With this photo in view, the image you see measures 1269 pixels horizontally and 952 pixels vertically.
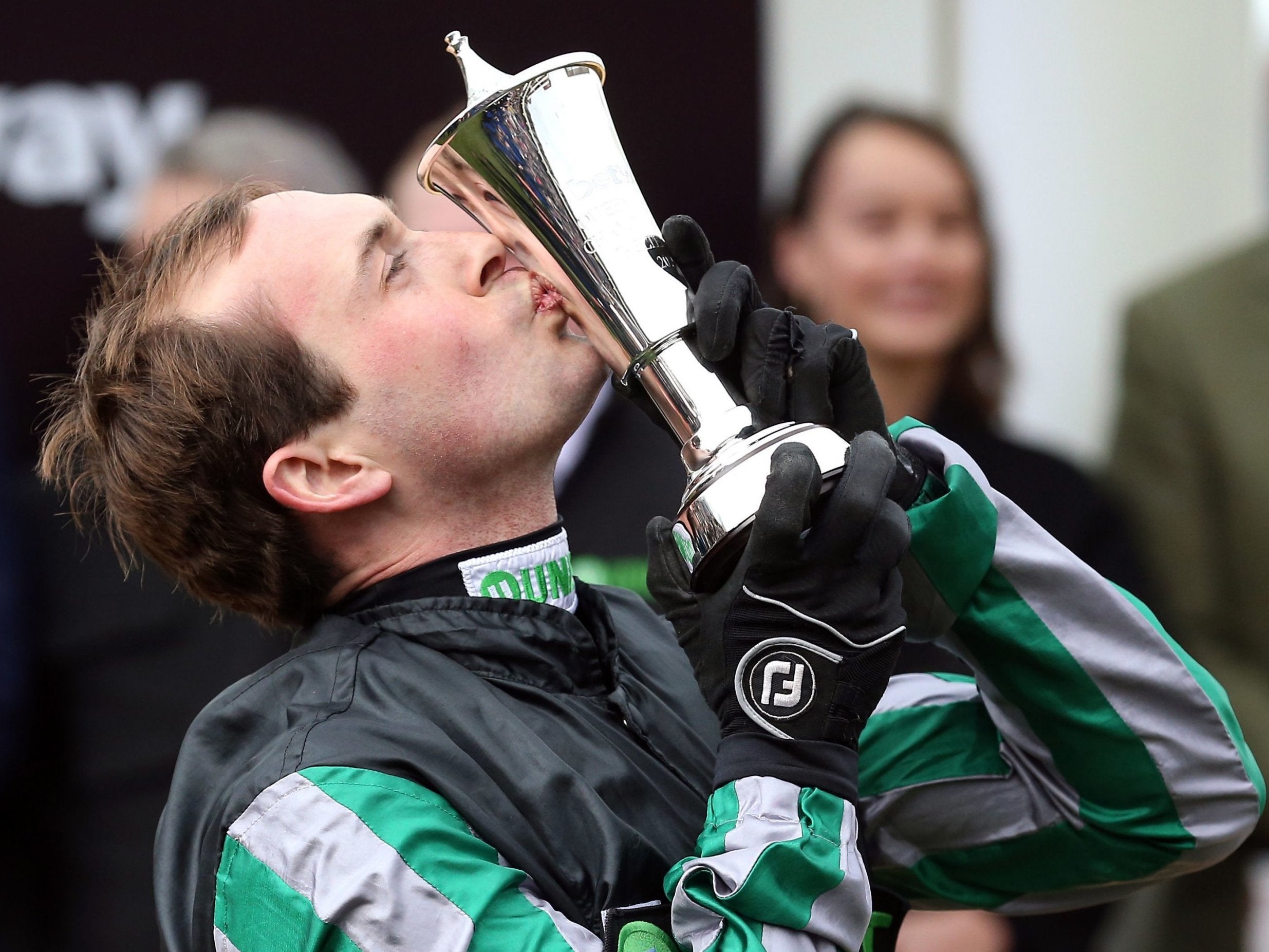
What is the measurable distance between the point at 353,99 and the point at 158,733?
1488mm

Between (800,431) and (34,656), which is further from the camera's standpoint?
(34,656)

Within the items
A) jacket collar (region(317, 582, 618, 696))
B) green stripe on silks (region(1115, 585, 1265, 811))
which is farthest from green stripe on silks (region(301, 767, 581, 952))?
green stripe on silks (region(1115, 585, 1265, 811))

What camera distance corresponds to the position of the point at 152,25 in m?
3.37

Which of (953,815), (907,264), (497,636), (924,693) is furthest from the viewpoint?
(907,264)

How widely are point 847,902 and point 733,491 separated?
0.40 metres

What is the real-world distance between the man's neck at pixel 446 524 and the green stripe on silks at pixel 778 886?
494 millimetres

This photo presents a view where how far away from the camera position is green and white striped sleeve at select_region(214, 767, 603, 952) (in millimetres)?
1408

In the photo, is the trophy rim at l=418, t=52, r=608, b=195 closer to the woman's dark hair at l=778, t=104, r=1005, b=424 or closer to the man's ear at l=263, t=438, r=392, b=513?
the man's ear at l=263, t=438, r=392, b=513

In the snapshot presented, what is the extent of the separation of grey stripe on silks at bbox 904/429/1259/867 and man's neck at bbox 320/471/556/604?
0.44 meters

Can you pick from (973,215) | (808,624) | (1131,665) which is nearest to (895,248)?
(973,215)

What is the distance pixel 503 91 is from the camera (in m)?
1.66

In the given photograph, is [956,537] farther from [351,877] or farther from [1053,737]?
[351,877]

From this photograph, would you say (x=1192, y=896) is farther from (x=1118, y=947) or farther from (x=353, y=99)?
(x=353, y=99)

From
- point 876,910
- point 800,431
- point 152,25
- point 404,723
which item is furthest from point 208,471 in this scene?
point 152,25
